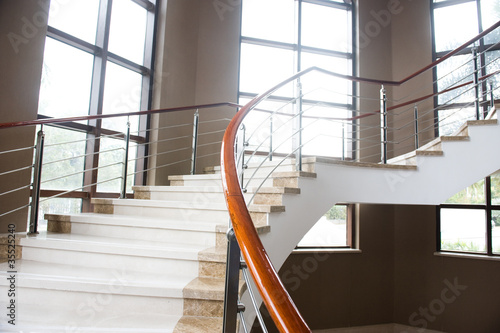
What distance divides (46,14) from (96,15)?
94 centimetres

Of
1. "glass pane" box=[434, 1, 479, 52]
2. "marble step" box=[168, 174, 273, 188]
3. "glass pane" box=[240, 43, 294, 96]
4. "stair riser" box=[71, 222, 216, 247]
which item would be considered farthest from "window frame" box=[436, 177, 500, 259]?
"stair riser" box=[71, 222, 216, 247]

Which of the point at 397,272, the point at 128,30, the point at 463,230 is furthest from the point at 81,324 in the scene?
the point at 463,230

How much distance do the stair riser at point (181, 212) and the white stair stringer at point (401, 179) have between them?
20.9 inches

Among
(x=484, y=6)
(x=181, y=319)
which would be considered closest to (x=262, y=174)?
(x=181, y=319)

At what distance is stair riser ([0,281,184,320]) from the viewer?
1680mm

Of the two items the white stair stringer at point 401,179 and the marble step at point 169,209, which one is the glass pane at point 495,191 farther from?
the marble step at point 169,209

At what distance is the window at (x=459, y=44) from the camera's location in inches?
211

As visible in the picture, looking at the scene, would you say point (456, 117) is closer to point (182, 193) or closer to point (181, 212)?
point (182, 193)

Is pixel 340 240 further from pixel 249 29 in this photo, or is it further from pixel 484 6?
pixel 484 6

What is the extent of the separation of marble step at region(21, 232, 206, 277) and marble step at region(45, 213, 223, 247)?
93 millimetres

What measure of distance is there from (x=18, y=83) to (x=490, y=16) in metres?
6.29

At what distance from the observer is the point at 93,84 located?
3830 millimetres

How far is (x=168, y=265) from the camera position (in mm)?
1957

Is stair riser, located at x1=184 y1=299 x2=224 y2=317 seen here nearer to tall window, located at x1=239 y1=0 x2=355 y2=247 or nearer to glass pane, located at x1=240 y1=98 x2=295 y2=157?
glass pane, located at x1=240 y1=98 x2=295 y2=157
